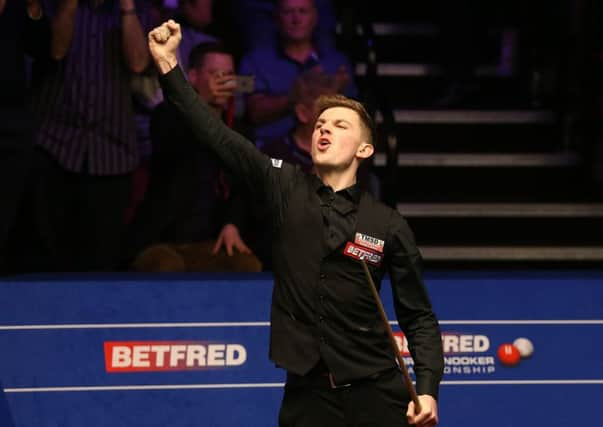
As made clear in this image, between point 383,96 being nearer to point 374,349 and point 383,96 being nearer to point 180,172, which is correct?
point 180,172

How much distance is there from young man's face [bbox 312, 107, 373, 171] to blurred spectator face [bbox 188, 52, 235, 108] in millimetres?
2261

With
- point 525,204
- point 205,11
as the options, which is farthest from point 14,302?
point 525,204

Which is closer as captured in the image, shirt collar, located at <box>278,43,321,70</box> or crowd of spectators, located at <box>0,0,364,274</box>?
crowd of spectators, located at <box>0,0,364,274</box>

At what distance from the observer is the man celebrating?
12.4ft

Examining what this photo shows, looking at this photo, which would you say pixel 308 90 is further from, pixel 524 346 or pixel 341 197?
pixel 341 197

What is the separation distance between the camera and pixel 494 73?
874cm

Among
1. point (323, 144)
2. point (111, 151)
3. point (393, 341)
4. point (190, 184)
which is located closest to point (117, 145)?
point (111, 151)

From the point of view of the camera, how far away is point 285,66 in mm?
6711

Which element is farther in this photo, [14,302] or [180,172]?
[180,172]

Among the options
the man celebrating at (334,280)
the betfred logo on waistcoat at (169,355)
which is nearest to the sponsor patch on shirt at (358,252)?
the man celebrating at (334,280)

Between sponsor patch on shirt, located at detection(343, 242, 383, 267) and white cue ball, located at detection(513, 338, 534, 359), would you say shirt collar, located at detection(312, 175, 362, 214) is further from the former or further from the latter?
white cue ball, located at detection(513, 338, 534, 359)

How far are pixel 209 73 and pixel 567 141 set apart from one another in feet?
9.90

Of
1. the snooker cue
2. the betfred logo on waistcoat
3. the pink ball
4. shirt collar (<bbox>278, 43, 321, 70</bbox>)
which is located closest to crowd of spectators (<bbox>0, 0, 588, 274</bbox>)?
shirt collar (<bbox>278, 43, 321, 70</bbox>)

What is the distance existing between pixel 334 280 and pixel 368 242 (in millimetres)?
168
